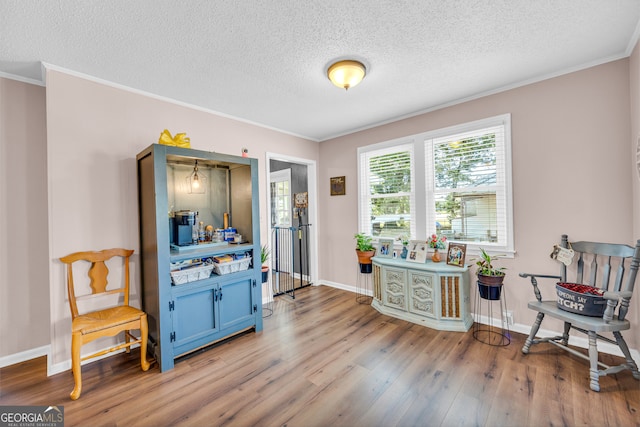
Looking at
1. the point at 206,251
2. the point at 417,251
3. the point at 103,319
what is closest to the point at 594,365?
the point at 417,251

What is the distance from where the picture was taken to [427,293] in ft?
9.98

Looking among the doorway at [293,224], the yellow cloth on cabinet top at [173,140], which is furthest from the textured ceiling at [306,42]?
the doorway at [293,224]

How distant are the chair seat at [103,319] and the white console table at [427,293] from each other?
270cm

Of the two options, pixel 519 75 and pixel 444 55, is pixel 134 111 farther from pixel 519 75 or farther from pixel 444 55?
pixel 519 75

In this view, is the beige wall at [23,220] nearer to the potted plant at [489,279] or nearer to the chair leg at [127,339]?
the chair leg at [127,339]

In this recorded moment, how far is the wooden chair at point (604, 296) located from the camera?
1.94 metres

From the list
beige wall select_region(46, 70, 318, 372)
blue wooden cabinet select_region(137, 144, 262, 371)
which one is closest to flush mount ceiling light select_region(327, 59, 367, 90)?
blue wooden cabinet select_region(137, 144, 262, 371)

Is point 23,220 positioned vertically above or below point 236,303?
above

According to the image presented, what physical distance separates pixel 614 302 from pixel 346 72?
8.96 ft

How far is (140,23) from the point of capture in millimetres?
1794

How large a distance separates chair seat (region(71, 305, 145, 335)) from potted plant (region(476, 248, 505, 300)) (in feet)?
10.7

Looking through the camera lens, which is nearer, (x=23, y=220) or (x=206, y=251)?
(x=23, y=220)

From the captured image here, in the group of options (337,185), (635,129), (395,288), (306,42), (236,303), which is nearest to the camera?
(306,42)

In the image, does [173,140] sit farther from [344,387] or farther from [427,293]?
[427,293]
